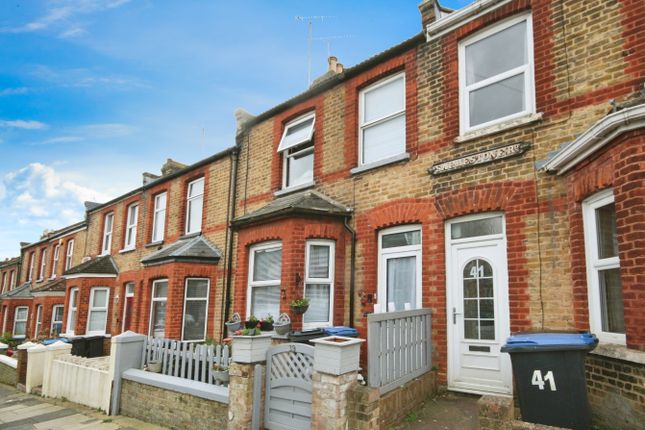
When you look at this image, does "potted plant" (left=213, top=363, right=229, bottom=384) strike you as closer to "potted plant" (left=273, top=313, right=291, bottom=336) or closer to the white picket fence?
the white picket fence

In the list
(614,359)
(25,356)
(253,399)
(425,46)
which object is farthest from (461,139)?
(25,356)

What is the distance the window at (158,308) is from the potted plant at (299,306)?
5756 mm

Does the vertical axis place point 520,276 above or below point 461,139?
below

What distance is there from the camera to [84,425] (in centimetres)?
735

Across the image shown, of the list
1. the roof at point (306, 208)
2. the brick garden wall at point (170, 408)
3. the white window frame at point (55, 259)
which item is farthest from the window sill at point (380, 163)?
the white window frame at point (55, 259)

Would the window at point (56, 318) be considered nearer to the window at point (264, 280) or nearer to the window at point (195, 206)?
the window at point (195, 206)

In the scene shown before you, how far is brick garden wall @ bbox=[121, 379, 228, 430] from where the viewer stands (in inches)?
245

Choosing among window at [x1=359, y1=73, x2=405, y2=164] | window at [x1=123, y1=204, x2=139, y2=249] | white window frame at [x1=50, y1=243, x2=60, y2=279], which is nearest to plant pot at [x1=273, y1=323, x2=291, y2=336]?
window at [x1=359, y1=73, x2=405, y2=164]

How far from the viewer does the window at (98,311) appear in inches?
613

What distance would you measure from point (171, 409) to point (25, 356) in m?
7.23

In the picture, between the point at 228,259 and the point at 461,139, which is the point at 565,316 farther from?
the point at 228,259

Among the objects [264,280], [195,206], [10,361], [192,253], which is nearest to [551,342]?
[264,280]

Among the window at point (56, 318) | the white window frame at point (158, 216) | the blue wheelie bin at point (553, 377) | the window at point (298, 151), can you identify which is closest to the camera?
the blue wheelie bin at point (553, 377)

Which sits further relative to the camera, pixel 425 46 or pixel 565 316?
pixel 425 46
